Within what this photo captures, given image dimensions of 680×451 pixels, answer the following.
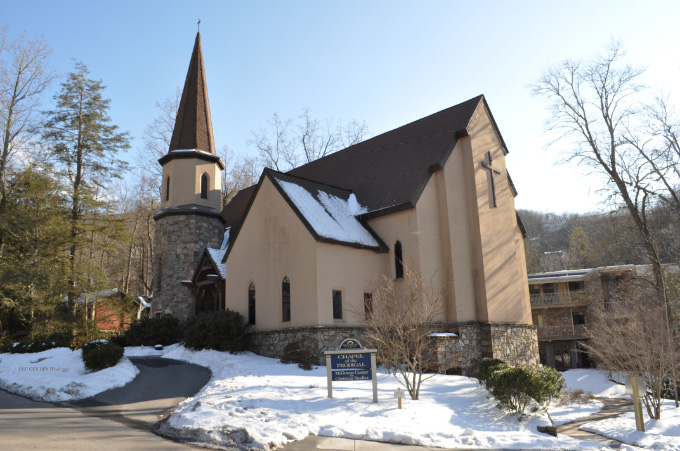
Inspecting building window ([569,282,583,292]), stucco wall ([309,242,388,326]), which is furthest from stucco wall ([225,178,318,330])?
building window ([569,282,583,292])

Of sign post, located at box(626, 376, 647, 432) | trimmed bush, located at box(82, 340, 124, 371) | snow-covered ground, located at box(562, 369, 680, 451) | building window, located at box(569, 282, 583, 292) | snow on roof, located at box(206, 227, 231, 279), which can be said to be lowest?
snow-covered ground, located at box(562, 369, 680, 451)

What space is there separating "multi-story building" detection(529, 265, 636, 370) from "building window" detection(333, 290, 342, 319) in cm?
2792

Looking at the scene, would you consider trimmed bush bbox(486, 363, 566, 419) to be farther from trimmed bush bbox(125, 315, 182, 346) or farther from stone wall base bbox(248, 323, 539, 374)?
trimmed bush bbox(125, 315, 182, 346)

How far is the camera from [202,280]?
2520 centimetres

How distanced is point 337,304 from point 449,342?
14.4ft

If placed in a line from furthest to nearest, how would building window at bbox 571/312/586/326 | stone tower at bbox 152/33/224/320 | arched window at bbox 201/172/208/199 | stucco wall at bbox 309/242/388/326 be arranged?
1. building window at bbox 571/312/586/326
2. arched window at bbox 201/172/208/199
3. stone tower at bbox 152/33/224/320
4. stucco wall at bbox 309/242/388/326

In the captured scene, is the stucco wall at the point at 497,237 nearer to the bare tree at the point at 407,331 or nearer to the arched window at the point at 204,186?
the bare tree at the point at 407,331

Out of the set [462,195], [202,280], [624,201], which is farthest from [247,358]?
[624,201]

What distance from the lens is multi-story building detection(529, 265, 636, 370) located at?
40531mm

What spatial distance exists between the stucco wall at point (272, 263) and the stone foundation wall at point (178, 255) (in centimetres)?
506

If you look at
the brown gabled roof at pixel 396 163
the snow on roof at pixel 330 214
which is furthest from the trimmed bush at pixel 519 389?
the brown gabled roof at pixel 396 163

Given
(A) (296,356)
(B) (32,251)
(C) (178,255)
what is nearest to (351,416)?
(A) (296,356)

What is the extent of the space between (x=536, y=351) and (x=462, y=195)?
8.37 m

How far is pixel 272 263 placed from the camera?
20.0 meters
